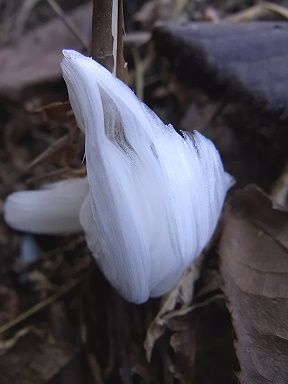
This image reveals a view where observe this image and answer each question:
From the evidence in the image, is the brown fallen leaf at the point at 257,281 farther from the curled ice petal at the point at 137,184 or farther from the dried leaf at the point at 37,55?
the dried leaf at the point at 37,55

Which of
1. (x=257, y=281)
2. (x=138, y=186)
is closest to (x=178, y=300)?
(x=257, y=281)

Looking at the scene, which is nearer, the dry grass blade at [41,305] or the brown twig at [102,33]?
the brown twig at [102,33]

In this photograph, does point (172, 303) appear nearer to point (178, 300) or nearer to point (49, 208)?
point (178, 300)

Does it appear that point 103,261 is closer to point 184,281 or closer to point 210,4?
point 184,281

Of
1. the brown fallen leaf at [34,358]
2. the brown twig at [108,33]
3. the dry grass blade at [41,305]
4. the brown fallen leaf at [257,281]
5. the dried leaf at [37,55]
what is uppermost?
the brown twig at [108,33]

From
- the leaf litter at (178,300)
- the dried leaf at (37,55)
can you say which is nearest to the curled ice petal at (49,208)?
the leaf litter at (178,300)

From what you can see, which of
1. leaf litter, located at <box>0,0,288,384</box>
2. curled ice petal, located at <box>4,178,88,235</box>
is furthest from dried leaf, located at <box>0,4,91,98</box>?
curled ice petal, located at <box>4,178,88,235</box>

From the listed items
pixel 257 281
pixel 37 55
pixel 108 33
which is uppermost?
pixel 108 33
